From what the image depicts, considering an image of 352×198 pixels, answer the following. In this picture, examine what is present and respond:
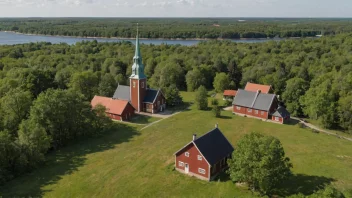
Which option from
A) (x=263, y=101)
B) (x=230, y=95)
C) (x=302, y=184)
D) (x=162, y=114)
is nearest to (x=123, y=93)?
(x=162, y=114)

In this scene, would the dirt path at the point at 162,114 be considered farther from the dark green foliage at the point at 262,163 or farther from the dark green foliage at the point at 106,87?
the dark green foliage at the point at 262,163

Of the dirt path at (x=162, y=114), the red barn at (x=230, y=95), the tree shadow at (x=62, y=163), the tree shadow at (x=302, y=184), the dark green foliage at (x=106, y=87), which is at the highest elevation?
the dark green foliage at (x=106, y=87)

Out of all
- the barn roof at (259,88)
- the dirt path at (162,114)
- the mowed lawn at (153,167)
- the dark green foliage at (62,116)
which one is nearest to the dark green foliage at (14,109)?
the dark green foliage at (62,116)

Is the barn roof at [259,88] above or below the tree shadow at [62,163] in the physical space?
above

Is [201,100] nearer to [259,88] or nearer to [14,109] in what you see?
[259,88]

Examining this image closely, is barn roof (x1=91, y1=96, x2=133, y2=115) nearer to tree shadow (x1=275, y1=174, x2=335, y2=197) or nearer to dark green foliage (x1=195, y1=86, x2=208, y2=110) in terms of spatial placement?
dark green foliage (x1=195, y1=86, x2=208, y2=110)

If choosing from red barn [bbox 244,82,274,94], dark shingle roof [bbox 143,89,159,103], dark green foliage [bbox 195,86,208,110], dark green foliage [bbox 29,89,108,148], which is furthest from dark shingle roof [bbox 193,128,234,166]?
red barn [bbox 244,82,274,94]
